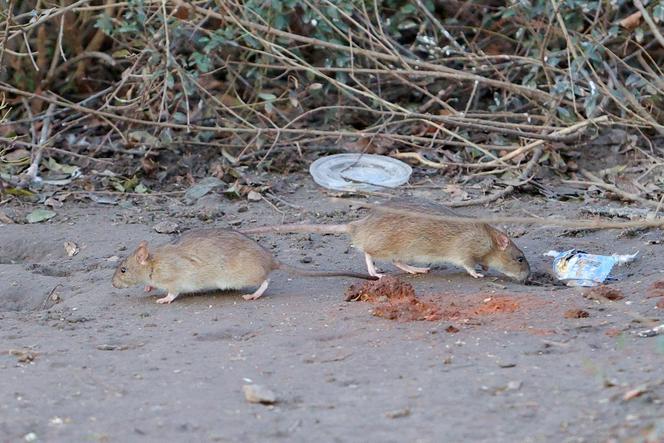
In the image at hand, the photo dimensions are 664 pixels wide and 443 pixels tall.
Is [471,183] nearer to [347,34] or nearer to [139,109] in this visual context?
[347,34]

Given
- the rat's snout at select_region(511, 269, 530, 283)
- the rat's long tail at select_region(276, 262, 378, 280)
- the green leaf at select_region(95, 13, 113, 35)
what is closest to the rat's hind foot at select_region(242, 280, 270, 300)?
the rat's long tail at select_region(276, 262, 378, 280)

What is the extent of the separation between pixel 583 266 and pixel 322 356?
7.26 ft

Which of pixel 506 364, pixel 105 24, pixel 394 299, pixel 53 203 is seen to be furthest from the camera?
pixel 105 24

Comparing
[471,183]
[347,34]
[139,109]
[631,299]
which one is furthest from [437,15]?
[631,299]

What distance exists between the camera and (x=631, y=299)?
19.5ft

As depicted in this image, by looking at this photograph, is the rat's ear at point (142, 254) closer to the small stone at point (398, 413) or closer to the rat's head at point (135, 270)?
the rat's head at point (135, 270)

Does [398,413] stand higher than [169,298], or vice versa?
[398,413]

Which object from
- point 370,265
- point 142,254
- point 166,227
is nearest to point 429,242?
point 370,265

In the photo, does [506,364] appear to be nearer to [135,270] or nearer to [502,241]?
[502,241]

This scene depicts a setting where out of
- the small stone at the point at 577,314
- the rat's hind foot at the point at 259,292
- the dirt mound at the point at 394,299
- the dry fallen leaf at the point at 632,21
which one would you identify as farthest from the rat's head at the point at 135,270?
the dry fallen leaf at the point at 632,21

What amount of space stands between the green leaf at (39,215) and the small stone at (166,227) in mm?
834

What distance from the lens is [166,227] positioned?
7812 mm

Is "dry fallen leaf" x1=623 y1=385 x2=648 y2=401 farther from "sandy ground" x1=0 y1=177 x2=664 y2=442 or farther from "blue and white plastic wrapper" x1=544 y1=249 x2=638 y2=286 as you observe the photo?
"blue and white plastic wrapper" x1=544 y1=249 x2=638 y2=286

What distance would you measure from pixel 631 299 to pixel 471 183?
9.61 ft
